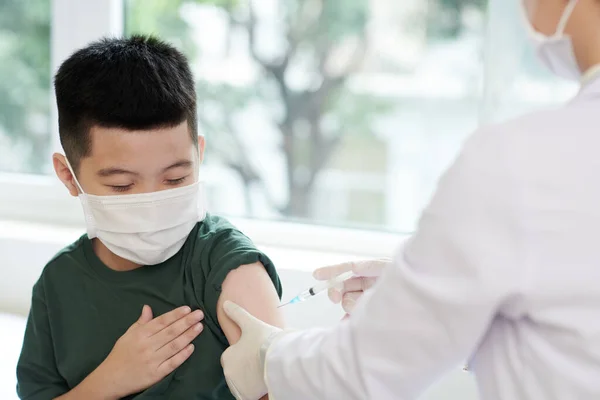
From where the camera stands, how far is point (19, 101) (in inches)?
112

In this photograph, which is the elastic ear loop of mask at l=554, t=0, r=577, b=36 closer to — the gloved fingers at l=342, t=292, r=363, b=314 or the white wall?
the gloved fingers at l=342, t=292, r=363, b=314

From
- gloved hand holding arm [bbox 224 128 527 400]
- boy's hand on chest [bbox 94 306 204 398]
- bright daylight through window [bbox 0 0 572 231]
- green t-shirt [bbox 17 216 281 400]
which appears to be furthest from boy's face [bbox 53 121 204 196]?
bright daylight through window [bbox 0 0 572 231]

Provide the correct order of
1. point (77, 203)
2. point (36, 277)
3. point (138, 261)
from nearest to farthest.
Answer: point (138, 261), point (36, 277), point (77, 203)

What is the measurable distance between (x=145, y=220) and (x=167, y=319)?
0.63ft

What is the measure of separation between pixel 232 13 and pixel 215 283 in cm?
140

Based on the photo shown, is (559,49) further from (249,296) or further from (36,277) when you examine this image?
(36,277)

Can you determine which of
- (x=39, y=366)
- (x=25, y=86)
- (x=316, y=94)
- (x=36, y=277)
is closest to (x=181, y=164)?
(x=39, y=366)

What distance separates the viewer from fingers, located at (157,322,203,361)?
1.46 metres

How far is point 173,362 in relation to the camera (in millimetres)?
1456

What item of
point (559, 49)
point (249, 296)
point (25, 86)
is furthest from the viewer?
point (25, 86)

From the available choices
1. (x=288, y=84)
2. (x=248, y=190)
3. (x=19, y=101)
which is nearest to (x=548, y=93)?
(x=288, y=84)

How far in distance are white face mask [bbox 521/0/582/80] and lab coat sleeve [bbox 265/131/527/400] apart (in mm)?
179

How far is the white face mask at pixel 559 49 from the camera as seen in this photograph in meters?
0.97

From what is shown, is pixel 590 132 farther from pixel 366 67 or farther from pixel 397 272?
pixel 366 67
